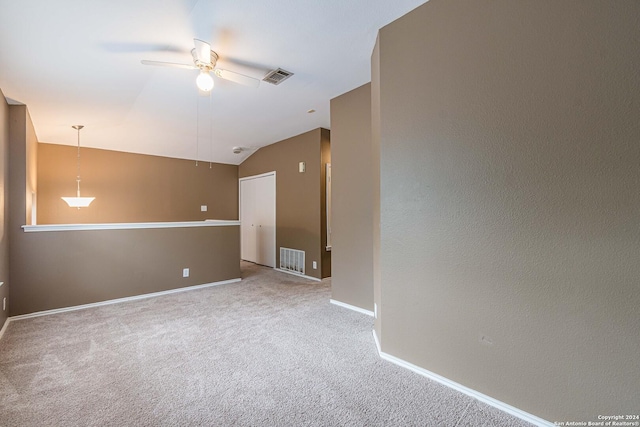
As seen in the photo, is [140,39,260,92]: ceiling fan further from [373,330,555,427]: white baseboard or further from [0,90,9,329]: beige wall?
[373,330,555,427]: white baseboard

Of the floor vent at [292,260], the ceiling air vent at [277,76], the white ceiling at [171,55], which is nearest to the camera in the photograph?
the white ceiling at [171,55]

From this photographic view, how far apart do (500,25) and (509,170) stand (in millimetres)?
Answer: 865

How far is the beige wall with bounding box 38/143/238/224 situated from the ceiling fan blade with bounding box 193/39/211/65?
4.06 meters

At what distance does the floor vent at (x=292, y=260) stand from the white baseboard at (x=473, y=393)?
2.89m

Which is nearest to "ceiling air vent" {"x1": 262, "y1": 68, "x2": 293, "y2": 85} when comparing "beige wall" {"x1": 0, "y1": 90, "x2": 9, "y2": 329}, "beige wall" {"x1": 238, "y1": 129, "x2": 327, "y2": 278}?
"beige wall" {"x1": 238, "y1": 129, "x2": 327, "y2": 278}

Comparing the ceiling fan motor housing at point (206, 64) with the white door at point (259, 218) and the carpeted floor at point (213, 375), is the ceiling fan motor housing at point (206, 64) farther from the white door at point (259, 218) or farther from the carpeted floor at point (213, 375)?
the white door at point (259, 218)

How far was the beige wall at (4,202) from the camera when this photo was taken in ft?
8.99

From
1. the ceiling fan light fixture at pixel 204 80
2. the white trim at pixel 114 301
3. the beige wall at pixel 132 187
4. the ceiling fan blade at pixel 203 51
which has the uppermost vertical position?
the ceiling fan blade at pixel 203 51

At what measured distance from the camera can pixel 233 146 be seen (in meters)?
5.68

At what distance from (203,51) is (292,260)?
Result: 12.3ft

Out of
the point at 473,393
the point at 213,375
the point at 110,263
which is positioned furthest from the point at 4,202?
the point at 473,393

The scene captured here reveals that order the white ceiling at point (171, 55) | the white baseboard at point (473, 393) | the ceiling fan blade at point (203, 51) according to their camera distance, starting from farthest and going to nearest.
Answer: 1. the ceiling fan blade at point (203, 51)
2. the white ceiling at point (171, 55)
3. the white baseboard at point (473, 393)

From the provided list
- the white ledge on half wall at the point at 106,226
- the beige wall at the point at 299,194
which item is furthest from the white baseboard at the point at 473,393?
the white ledge on half wall at the point at 106,226

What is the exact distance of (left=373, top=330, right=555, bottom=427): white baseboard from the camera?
1522 mm
